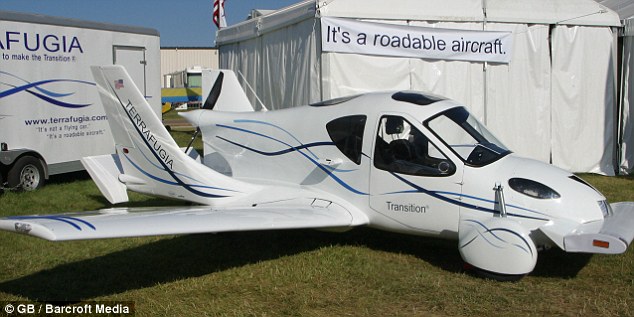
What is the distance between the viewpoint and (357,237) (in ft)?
23.8

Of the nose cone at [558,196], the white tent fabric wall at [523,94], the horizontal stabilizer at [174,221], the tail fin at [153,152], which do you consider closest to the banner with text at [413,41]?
the white tent fabric wall at [523,94]

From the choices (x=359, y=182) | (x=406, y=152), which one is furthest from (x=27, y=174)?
Result: (x=406, y=152)

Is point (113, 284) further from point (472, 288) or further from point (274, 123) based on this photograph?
point (472, 288)

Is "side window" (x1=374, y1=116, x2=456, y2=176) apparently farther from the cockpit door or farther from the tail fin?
the tail fin

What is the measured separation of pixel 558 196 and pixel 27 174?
29.0 feet

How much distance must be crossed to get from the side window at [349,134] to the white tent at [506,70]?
4.04 m

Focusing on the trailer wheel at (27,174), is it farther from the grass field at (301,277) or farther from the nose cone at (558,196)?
the nose cone at (558,196)

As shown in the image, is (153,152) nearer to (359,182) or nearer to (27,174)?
(359,182)

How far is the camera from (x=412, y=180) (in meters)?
5.98

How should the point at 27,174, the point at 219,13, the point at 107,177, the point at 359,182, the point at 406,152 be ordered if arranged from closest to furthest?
the point at 406,152 < the point at 359,182 < the point at 107,177 < the point at 27,174 < the point at 219,13

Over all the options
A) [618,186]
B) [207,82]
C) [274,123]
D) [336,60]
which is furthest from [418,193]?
[618,186]

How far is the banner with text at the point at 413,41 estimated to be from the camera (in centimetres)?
1048

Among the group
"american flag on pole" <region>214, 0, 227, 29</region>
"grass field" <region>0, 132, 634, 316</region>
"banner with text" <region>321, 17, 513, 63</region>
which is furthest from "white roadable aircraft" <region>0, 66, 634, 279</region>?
"american flag on pole" <region>214, 0, 227, 29</region>

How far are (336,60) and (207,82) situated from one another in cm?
253
